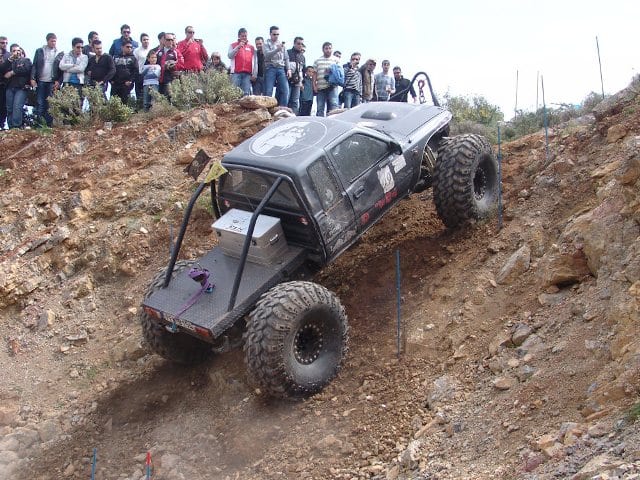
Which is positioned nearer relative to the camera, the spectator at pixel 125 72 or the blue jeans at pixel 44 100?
the blue jeans at pixel 44 100

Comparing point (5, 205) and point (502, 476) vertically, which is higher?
point (5, 205)

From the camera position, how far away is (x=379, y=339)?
6621mm

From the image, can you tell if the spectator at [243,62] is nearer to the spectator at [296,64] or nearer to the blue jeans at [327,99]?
the spectator at [296,64]

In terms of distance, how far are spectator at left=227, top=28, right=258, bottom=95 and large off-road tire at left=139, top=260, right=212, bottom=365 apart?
18.4 feet

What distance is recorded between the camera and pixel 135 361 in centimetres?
744

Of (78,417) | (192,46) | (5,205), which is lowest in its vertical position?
(78,417)

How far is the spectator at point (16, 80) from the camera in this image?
10625 millimetres

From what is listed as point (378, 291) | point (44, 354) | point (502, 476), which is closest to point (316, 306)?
point (378, 291)

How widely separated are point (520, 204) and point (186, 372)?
4272 mm

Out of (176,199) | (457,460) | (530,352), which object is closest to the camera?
(457,460)

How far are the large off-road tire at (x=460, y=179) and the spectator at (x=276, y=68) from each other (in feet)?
15.9

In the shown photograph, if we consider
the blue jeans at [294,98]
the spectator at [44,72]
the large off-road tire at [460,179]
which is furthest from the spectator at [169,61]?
the large off-road tire at [460,179]

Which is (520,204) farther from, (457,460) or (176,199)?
(176,199)

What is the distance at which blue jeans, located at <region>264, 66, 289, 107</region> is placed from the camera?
11578mm
